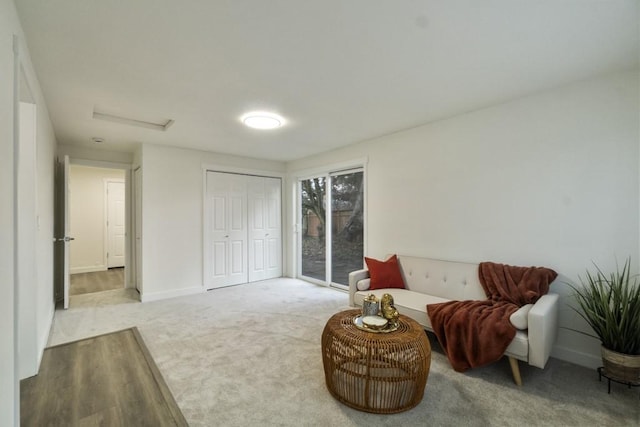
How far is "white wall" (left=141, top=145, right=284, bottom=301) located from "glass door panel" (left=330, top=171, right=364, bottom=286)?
2172mm

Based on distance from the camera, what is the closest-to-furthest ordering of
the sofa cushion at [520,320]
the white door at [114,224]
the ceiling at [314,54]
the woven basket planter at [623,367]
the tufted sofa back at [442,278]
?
the ceiling at [314,54]
the woven basket planter at [623,367]
the sofa cushion at [520,320]
the tufted sofa back at [442,278]
the white door at [114,224]

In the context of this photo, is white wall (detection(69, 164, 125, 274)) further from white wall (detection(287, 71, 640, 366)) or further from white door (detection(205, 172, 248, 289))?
white wall (detection(287, 71, 640, 366))

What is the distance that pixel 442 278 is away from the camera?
10.2 ft

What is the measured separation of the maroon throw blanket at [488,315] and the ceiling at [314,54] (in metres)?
1.68

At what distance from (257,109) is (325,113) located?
0.73 metres

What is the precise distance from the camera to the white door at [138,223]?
4360 mm

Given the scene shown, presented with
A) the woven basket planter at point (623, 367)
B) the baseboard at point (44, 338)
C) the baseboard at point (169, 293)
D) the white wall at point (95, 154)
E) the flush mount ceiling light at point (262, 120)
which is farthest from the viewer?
the white wall at point (95, 154)

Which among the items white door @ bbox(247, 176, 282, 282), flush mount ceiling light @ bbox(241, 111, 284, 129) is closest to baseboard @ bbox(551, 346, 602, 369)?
flush mount ceiling light @ bbox(241, 111, 284, 129)

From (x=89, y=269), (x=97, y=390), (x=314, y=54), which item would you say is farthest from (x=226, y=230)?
(x=89, y=269)

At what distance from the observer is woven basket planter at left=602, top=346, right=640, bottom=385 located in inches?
77.1

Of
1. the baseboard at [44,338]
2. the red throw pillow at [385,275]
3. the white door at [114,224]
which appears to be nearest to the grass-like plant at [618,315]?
the red throw pillow at [385,275]

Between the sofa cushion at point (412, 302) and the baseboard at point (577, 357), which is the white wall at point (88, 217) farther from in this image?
the baseboard at point (577, 357)

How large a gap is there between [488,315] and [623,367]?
839 mm

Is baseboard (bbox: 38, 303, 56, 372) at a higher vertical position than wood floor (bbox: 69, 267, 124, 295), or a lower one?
higher
